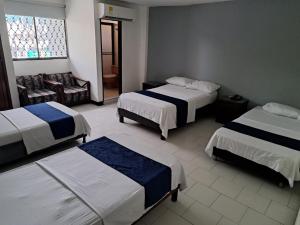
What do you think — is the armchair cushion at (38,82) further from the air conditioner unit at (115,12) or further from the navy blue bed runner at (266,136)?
the navy blue bed runner at (266,136)

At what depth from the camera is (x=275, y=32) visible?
3.70 metres

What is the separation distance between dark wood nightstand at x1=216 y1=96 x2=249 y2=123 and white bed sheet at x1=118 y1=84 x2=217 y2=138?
28 centimetres

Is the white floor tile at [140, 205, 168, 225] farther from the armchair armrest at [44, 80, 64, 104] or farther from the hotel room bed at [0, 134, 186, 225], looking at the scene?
the armchair armrest at [44, 80, 64, 104]

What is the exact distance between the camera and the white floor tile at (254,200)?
2.19 metres

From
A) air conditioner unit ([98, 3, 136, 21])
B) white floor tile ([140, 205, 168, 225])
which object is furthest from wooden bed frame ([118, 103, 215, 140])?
air conditioner unit ([98, 3, 136, 21])

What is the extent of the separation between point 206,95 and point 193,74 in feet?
2.96

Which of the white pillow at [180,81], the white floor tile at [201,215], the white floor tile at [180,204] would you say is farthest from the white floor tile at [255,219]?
the white pillow at [180,81]

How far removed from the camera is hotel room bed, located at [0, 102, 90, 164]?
2539mm

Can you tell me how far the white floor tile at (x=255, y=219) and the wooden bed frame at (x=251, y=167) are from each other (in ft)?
1.96

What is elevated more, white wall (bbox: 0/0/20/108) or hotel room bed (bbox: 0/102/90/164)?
white wall (bbox: 0/0/20/108)

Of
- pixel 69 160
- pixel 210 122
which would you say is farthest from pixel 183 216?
pixel 210 122

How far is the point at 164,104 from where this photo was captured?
11.6 feet

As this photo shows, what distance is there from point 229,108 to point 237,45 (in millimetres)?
1265

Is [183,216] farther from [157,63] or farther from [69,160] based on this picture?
[157,63]
